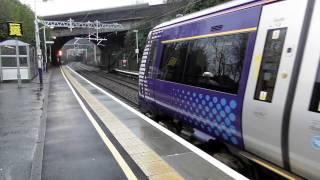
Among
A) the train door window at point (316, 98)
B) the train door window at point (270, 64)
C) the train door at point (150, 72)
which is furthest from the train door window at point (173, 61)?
the train door window at point (316, 98)

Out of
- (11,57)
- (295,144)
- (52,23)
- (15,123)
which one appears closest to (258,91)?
(295,144)

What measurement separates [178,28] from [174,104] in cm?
168

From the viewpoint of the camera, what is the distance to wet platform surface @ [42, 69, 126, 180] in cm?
604

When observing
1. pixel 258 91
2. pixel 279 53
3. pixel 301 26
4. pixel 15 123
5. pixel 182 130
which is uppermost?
pixel 301 26

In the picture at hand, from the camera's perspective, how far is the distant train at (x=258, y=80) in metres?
4.56

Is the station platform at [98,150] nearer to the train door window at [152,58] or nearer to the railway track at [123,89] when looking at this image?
the train door window at [152,58]

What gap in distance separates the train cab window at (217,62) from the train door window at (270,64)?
55cm

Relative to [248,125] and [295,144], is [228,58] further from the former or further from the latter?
[295,144]

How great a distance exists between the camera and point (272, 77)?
5184mm

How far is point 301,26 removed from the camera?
15.6ft

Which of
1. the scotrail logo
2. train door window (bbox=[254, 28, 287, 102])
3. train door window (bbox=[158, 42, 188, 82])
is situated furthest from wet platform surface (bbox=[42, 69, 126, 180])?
the scotrail logo

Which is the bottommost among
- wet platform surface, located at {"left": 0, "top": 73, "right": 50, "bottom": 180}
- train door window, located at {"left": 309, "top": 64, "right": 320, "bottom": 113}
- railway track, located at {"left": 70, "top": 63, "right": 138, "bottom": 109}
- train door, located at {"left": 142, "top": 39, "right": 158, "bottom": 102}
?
railway track, located at {"left": 70, "top": 63, "right": 138, "bottom": 109}

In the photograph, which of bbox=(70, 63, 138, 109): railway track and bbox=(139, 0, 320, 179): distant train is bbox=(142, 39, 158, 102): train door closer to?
bbox=(139, 0, 320, 179): distant train

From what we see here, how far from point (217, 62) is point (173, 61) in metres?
2.35
